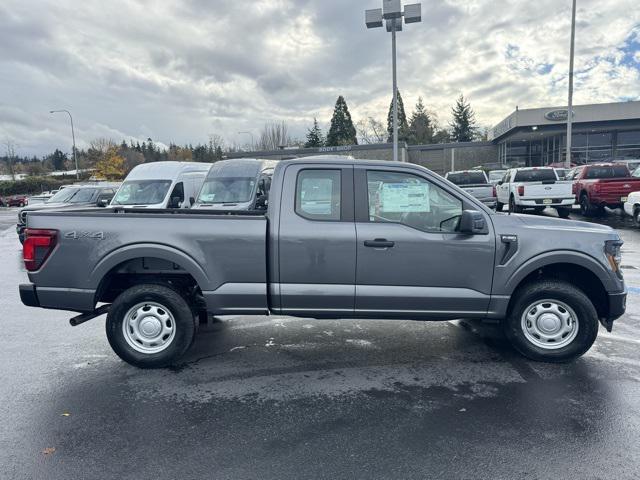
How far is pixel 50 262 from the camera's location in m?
4.35

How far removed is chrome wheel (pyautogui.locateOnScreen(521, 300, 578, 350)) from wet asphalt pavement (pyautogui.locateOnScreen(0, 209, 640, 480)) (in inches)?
10.1

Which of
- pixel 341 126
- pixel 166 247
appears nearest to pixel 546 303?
pixel 166 247

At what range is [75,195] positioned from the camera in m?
17.5

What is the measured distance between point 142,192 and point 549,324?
12651 mm

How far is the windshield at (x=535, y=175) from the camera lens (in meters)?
17.1

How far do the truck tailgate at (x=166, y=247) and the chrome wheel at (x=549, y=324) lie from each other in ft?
8.74

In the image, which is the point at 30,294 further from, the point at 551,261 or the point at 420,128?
the point at 420,128

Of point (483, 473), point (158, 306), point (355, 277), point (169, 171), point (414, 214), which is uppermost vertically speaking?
point (169, 171)

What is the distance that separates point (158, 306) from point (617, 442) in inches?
158

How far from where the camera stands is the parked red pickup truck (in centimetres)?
1557

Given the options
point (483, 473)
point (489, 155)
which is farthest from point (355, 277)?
point (489, 155)

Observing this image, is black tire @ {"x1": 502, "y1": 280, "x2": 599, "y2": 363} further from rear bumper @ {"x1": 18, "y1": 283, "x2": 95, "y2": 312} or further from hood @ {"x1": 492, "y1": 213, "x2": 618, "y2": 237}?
rear bumper @ {"x1": 18, "y1": 283, "x2": 95, "y2": 312}

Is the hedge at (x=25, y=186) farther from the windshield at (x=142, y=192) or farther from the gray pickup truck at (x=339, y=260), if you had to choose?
the gray pickup truck at (x=339, y=260)

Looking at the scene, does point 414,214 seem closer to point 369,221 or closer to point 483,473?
point 369,221
